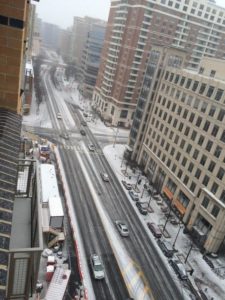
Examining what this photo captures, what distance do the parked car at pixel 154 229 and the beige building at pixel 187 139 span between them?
6.97 m

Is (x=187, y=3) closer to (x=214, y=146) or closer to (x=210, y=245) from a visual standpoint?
(x=214, y=146)

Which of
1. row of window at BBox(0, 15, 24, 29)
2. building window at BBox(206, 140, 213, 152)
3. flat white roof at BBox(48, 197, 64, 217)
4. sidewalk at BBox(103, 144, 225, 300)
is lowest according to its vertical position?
sidewalk at BBox(103, 144, 225, 300)

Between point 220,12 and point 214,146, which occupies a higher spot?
point 220,12

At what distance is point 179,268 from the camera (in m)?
42.6

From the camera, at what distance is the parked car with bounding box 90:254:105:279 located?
3744 cm

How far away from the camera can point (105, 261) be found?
40938 mm

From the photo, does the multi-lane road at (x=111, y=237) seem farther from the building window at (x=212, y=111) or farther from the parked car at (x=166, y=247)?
the building window at (x=212, y=111)

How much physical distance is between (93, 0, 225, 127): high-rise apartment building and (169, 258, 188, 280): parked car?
73001 mm

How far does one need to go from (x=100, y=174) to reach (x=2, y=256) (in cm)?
5981

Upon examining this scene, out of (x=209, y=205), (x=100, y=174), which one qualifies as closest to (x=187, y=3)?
(x=100, y=174)

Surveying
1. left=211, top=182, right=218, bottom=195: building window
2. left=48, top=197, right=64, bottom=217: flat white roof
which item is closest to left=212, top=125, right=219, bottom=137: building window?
left=211, top=182, right=218, bottom=195: building window

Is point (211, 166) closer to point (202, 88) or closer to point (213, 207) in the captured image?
point (213, 207)

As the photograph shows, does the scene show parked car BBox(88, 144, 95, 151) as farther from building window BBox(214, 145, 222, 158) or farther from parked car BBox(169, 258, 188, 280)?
parked car BBox(169, 258, 188, 280)

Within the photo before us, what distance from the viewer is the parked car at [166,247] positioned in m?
45.6
